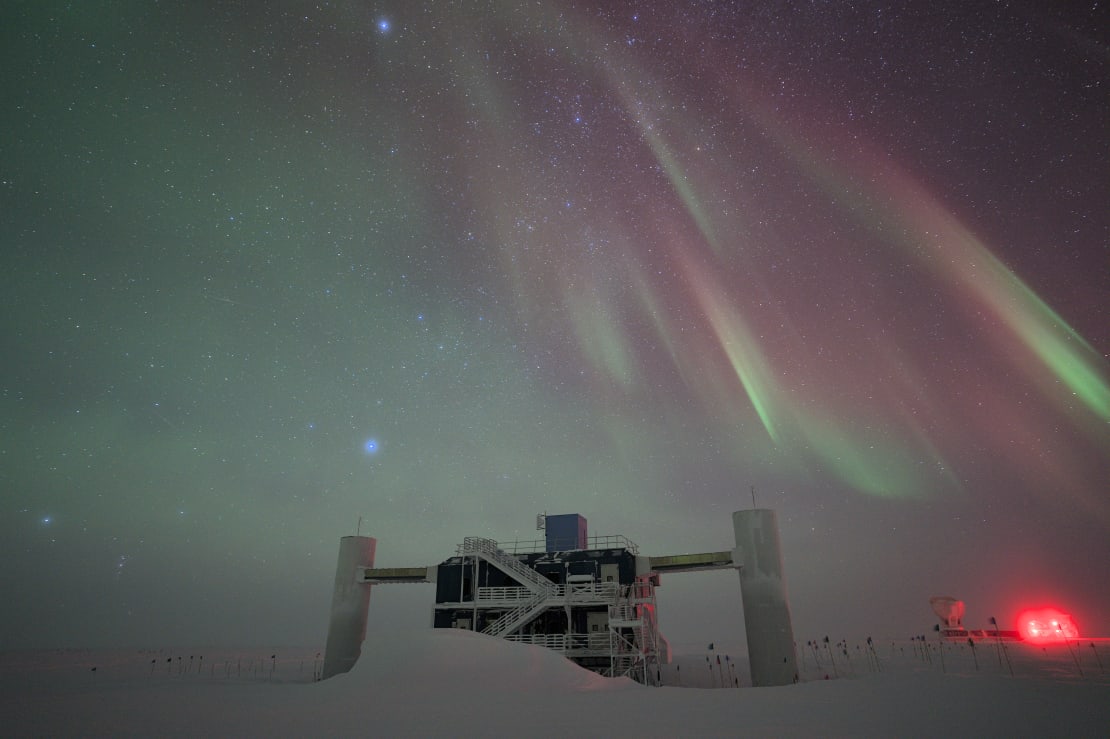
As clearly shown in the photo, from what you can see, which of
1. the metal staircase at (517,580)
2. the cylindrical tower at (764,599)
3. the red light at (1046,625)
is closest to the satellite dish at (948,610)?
the red light at (1046,625)

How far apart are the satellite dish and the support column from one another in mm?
85634

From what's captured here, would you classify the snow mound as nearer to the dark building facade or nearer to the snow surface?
→ the snow surface

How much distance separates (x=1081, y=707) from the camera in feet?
78.2

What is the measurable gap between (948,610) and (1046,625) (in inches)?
551

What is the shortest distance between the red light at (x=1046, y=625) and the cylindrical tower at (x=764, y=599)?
71.5 metres

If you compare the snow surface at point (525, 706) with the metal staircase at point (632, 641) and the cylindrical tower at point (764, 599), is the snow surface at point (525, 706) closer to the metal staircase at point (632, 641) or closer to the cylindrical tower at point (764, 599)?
the cylindrical tower at point (764, 599)

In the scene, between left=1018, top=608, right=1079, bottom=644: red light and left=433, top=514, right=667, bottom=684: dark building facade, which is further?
left=1018, top=608, right=1079, bottom=644: red light

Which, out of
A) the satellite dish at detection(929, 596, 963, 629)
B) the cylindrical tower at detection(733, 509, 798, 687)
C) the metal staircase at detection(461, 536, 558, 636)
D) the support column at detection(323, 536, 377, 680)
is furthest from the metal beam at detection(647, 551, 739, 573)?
the satellite dish at detection(929, 596, 963, 629)

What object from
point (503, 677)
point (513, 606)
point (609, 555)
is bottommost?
point (503, 677)

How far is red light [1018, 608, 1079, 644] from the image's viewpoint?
8431 centimetres

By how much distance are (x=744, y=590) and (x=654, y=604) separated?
32.6ft

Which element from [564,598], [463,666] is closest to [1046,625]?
[564,598]

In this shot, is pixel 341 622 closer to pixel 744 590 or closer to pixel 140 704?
pixel 140 704

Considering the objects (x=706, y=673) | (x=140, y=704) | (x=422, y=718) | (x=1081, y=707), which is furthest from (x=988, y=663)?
(x=140, y=704)
